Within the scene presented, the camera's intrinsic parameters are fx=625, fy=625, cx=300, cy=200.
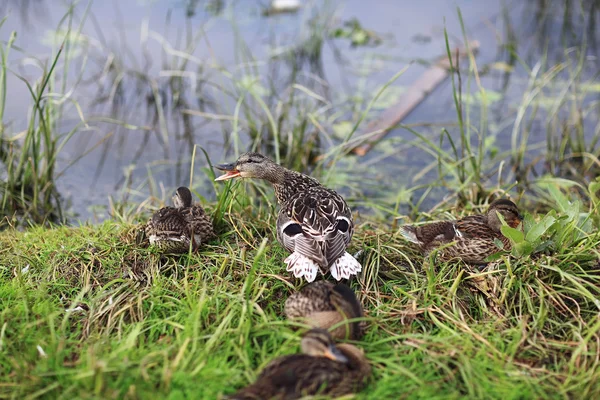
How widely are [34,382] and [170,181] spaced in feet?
11.6

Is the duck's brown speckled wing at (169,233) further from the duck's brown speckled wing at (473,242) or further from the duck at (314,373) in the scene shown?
the duck's brown speckled wing at (473,242)

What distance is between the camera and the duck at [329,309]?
3.21 meters

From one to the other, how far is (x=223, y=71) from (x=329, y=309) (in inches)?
127

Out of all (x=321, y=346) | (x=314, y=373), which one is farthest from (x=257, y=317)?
(x=314, y=373)

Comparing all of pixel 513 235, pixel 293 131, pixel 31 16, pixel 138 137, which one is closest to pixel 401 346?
pixel 513 235

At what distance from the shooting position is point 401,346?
10.5 feet

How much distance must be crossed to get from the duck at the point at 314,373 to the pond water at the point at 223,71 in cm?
313

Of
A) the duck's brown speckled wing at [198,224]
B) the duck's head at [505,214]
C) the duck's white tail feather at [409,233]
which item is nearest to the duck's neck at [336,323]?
the duck's white tail feather at [409,233]

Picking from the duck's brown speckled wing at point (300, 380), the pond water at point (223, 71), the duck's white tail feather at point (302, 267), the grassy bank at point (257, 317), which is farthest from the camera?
the pond water at point (223, 71)

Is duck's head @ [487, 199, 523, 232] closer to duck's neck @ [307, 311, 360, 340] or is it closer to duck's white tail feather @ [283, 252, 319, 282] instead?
duck's white tail feather @ [283, 252, 319, 282]

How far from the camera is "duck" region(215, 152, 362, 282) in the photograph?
3.62 metres

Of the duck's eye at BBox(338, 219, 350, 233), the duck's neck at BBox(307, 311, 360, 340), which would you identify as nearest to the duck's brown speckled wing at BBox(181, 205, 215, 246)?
the duck's eye at BBox(338, 219, 350, 233)

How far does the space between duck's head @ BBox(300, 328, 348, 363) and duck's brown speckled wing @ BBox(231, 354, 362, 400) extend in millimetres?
32

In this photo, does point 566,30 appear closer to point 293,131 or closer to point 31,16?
point 293,131
